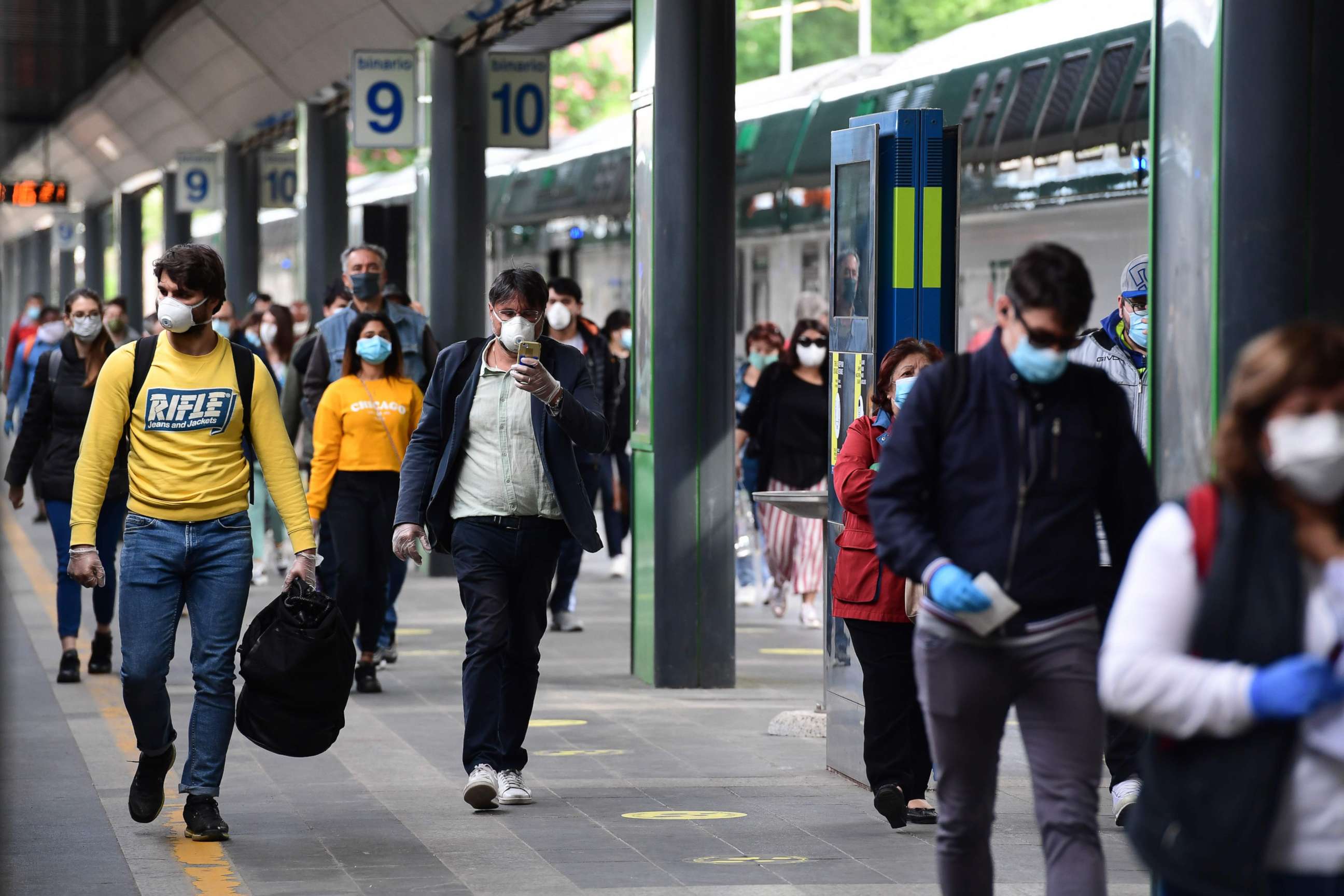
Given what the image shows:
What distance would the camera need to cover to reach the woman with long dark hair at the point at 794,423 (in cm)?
1270

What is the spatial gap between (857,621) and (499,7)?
876cm

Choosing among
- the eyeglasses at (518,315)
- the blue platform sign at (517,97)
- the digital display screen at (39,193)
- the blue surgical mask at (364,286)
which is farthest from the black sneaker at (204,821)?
the digital display screen at (39,193)

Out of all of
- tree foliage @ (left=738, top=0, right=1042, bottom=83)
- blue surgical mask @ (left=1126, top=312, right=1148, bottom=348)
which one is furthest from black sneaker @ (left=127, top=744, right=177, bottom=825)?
tree foliage @ (left=738, top=0, right=1042, bottom=83)

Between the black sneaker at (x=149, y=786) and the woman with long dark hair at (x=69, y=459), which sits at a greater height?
the woman with long dark hair at (x=69, y=459)

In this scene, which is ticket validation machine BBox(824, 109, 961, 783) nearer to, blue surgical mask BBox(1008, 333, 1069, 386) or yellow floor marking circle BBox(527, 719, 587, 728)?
yellow floor marking circle BBox(527, 719, 587, 728)

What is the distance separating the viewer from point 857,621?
709 cm

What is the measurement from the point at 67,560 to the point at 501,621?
392 cm

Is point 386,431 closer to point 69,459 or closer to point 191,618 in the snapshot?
point 69,459

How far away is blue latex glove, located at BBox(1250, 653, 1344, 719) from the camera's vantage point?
10.3 feet

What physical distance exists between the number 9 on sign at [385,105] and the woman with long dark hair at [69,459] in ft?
19.3

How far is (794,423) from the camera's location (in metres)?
12.7

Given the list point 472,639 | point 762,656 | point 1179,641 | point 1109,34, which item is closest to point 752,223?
point 1109,34

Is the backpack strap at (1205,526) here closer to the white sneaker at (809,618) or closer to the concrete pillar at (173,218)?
the white sneaker at (809,618)

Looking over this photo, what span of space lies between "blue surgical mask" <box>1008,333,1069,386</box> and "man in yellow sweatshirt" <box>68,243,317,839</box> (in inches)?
113
